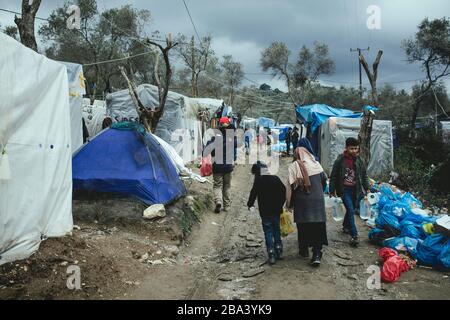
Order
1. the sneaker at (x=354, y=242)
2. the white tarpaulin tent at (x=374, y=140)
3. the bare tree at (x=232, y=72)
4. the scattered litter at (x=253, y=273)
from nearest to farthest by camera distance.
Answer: the scattered litter at (x=253, y=273) → the sneaker at (x=354, y=242) → the white tarpaulin tent at (x=374, y=140) → the bare tree at (x=232, y=72)

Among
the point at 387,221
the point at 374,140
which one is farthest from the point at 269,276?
the point at 374,140

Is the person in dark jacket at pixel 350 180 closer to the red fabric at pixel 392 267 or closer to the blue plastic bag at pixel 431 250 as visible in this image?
the red fabric at pixel 392 267

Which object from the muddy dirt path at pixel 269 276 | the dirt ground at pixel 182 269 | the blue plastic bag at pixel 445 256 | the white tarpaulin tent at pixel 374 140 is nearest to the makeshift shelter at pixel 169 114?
the white tarpaulin tent at pixel 374 140

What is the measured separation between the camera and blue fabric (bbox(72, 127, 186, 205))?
279 inches

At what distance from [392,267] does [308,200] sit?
140cm

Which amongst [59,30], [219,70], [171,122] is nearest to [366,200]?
[171,122]

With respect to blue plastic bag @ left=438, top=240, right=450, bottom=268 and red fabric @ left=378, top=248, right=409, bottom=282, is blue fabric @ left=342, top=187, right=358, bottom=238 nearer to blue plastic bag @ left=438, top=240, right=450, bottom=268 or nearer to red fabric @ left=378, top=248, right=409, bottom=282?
red fabric @ left=378, top=248, right=409, bottom=282

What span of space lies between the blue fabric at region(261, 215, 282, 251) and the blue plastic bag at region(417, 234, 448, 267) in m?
2.06

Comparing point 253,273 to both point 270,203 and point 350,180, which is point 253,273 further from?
point 350,180

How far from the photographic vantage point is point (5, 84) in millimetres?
4250

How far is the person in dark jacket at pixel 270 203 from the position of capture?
5547mm

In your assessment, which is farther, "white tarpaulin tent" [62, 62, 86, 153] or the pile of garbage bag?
"white tarpaulin tent" [62, 62, 86, 153]

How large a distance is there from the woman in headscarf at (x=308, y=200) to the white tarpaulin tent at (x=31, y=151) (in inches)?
132

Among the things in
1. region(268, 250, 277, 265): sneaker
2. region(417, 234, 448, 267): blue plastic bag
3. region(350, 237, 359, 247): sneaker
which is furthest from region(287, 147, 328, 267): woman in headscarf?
region(417, 234, 448, 267): blue plastic bag
